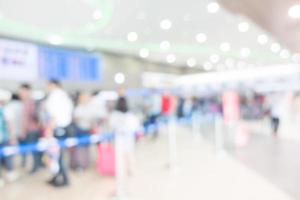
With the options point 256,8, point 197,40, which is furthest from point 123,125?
point 197,40

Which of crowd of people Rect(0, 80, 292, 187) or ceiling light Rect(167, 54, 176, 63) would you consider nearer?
crowd of people Rect(0, 80, 292, 187)

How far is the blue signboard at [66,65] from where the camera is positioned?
6.95 m

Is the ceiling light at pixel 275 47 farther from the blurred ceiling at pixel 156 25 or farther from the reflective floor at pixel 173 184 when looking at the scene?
the reflective floor at pixel 173 184

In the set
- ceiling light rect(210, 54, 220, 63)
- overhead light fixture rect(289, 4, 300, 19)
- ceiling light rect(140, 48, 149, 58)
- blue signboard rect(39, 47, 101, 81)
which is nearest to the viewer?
blue signboard rect(39, 47, 101, 81)

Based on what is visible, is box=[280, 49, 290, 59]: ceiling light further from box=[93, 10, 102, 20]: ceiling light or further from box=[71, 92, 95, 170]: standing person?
box=[71, 92, 95, 170]: standing person

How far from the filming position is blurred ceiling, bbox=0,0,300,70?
251 inches

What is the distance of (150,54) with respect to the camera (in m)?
14.1

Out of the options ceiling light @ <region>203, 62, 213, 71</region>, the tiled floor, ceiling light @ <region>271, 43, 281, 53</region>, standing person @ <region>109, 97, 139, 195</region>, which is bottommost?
the tiled floor

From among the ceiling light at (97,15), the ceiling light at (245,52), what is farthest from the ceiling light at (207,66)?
the ceiling light at (97,15)

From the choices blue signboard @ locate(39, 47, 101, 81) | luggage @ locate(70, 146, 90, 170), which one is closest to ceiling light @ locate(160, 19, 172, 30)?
blue signboard @ locate(39, 47, 101, 81)

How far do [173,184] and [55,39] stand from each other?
21.1 ft

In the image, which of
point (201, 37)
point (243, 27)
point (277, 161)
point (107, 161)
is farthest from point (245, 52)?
point (107, 161)

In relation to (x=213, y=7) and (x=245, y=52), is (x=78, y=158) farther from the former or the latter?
(x=245, y=52)

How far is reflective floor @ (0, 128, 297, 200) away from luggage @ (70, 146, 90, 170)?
22 centimetres
